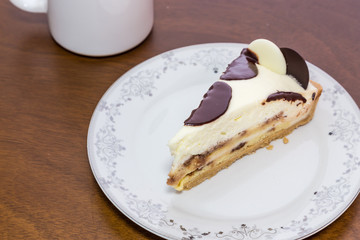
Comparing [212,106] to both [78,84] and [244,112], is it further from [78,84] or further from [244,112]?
[78,84]

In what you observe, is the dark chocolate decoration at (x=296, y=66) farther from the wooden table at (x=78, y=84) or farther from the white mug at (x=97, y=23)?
the white mug at (x=97, y=23)

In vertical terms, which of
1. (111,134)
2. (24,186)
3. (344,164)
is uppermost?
(344,164)

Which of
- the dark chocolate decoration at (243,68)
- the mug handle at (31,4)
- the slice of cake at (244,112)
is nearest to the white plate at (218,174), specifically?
the slice of cake at (244,112)

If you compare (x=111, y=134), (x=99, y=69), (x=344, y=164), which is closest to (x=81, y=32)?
(x=99, y=69)

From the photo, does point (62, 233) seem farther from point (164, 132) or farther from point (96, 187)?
point (164, 132)

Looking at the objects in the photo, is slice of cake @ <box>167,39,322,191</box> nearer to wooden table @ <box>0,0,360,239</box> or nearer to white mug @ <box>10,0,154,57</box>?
wooden table @ <box>0,0,360,239</box>

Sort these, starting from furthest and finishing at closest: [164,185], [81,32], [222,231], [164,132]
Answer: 1. [81,32]
2. [164,132]
3. [164,185]
4. [222,231]

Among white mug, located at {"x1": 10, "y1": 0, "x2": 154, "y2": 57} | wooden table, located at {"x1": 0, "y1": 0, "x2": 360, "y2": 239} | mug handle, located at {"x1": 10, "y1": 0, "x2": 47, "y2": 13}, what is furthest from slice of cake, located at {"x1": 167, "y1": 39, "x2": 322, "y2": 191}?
mug handle, located at {"x1": 10, "y1": 0, "x2": 47, "y2": 13}
